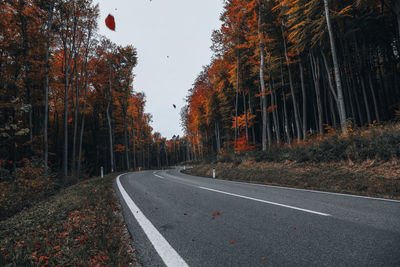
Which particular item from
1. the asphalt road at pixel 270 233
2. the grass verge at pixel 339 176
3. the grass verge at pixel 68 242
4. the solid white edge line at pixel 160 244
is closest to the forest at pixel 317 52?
the grass verge at pixel 339 176


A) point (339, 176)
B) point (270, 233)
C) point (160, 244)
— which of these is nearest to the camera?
point (160, 244)

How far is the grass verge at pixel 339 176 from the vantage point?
6559 mm

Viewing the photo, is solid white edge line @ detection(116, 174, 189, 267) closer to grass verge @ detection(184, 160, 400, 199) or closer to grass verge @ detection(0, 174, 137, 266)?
grass verge @ detection(0, 174, 137, 266)

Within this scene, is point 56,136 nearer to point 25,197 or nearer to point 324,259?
point 25,197

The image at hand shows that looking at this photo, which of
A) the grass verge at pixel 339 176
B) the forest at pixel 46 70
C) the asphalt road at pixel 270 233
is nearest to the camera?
the asphalt road at pixel 270 233

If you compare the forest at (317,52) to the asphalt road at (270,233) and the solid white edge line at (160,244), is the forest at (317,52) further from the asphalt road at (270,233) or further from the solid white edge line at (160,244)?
the solid white edge line at (160,244)

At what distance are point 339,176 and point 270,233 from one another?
6944mm

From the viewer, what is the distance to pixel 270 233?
3.10 metres

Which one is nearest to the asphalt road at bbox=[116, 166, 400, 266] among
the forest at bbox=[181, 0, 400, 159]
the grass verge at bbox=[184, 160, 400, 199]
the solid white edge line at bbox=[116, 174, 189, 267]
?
the solid white edge line at bbox=[116, 174, 189, 267]

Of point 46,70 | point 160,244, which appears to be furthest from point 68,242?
point 46,70

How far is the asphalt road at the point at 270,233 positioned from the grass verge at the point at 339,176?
2.05 metres

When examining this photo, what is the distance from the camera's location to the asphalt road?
7.65 feet

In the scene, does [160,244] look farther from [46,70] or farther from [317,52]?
[317,52]

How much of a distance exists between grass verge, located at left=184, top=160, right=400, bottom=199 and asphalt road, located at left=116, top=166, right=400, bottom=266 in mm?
2047
